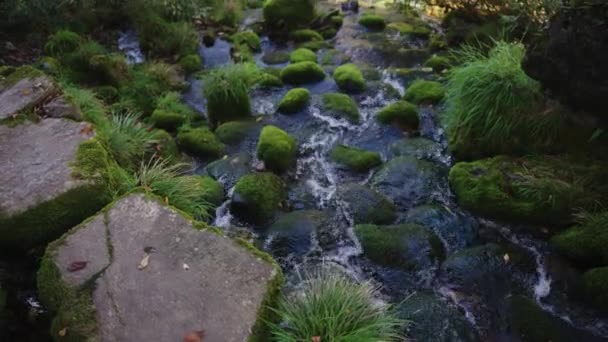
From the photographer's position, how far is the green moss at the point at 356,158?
5.85 m

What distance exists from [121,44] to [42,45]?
4.90ft

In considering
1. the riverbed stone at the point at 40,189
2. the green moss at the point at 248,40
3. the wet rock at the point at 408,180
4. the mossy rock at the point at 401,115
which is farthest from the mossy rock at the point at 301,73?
the riverbed stone at the point at 40,189

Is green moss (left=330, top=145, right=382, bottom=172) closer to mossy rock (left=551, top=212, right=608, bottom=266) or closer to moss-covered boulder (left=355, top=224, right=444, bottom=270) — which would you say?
moss-covered boulder (left=355, top=224, right=444, bottom=270)

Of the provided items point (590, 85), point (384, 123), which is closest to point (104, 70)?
point (384, 123)

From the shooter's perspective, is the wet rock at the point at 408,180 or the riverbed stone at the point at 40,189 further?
the wet rock at the point at 408,180

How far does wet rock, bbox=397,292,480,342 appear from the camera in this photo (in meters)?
3.83

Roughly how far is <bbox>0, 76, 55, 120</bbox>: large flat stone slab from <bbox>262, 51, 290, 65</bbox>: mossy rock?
4.35 m

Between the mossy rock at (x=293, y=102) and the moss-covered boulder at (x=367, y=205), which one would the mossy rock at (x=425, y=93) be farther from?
the moss-covered boulder at (x=367, y=205)

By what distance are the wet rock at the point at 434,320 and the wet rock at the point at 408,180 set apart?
1.39 m

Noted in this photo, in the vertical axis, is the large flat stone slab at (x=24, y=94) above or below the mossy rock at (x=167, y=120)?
above

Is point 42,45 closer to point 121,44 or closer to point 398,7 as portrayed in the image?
point 121,44

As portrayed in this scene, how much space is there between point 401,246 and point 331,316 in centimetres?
165

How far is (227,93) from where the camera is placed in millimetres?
6703

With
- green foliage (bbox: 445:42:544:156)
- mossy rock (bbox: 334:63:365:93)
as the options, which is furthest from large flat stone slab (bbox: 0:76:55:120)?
green foliage (bbox: 445:42:544:156)
